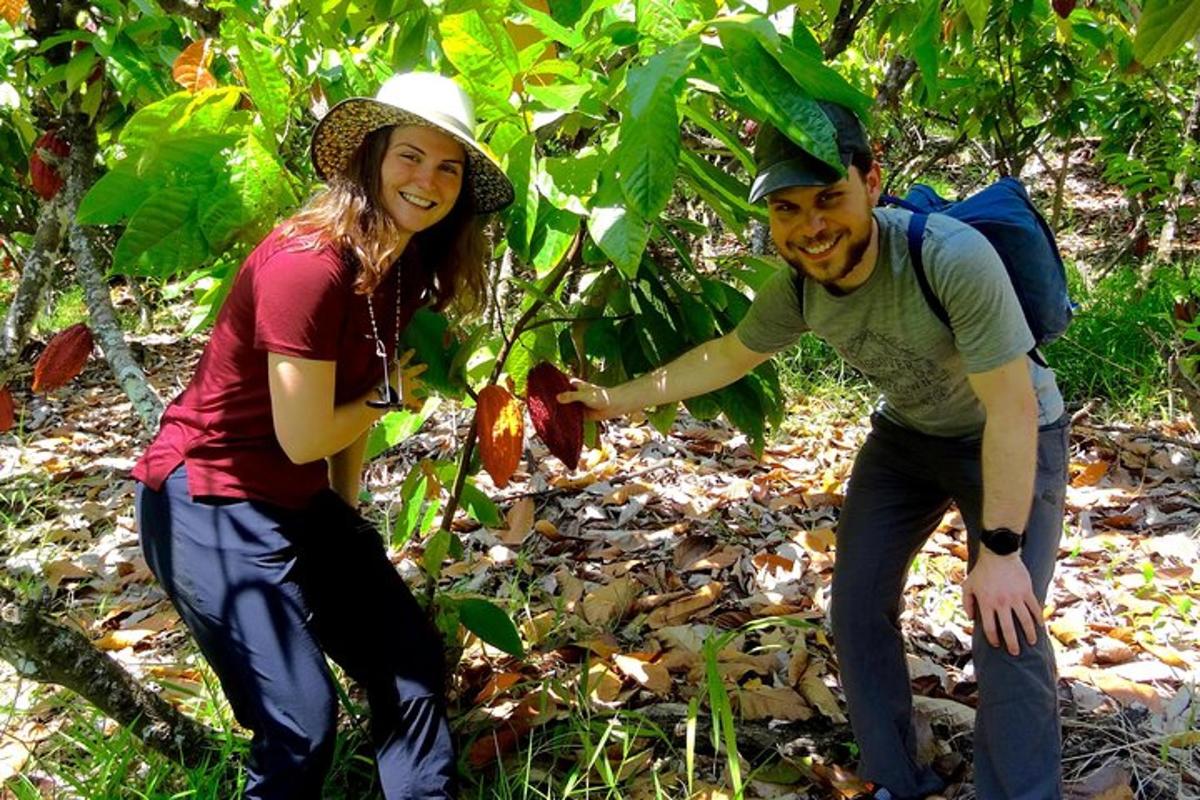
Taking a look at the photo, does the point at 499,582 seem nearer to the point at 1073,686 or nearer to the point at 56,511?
the point at 1073,686

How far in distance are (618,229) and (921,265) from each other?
626 millimetres

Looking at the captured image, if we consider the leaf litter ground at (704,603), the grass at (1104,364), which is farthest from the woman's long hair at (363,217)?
the grass at (1104,364)

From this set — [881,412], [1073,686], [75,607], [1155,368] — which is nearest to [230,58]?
[881,412]

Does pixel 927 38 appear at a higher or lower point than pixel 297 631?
higher

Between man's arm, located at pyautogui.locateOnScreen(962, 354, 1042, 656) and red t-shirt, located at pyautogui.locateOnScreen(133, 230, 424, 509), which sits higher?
red t-shirt, located at pyautogui.locateOnScreen(133, 230, 424, 509)

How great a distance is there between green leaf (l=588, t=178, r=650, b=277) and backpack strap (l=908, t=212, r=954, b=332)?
0.57 meters

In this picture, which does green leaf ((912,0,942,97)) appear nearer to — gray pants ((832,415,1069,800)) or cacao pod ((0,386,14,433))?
gray pants ((832,415,1069,800))

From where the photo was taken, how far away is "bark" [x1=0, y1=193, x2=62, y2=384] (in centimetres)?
207

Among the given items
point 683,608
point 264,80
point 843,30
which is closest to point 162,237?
point 264,80

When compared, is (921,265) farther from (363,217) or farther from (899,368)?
(363,217)

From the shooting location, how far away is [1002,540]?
1.54 metres

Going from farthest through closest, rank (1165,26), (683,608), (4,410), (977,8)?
(683,608), (4,410), (977,8), (1165,26)

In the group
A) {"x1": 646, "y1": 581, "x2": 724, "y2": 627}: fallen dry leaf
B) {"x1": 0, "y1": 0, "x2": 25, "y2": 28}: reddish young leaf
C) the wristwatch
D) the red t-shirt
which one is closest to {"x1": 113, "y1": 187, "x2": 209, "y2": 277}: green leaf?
the red t-shirt

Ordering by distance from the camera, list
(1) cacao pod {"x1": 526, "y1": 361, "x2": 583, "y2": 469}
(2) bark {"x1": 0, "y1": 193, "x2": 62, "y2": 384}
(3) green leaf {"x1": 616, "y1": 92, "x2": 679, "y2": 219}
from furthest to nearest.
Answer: (2) bark {"x1": 0, "y1": 193, "x2": 62, "y2": 384}, (1) cacao pod {"x1": 526, "y1": 361, "x2": 583, "y2": 469}, (3) green leaf {"x1": 616, "y1": 92, "x2": 679, "y2": 219}
